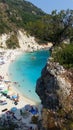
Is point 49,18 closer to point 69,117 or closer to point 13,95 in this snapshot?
point 13,95

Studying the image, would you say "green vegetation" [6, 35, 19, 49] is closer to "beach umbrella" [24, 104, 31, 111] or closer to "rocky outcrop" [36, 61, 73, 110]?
"beach umbrella" [24, 104, 31, 111]

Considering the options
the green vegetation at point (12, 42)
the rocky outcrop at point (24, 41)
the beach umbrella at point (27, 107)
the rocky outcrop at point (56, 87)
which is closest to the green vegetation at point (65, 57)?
the rocky outcrop at point (56, 87)

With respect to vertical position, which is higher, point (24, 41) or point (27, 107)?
point (24, 41)

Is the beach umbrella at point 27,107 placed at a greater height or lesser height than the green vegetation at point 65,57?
lesser

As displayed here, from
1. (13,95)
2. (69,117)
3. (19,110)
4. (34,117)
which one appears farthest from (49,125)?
(13,95)

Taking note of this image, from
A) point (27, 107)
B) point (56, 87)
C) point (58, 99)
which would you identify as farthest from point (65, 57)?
point (27, 107)

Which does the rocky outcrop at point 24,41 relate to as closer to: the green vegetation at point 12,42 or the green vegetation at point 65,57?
the green vegetation at point 12,42

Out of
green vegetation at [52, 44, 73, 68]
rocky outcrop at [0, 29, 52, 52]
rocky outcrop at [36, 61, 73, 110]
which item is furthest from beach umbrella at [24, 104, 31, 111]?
rocky outcrop at [0, 29, 52, 52]

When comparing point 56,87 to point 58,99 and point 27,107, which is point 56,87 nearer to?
point 58,99
